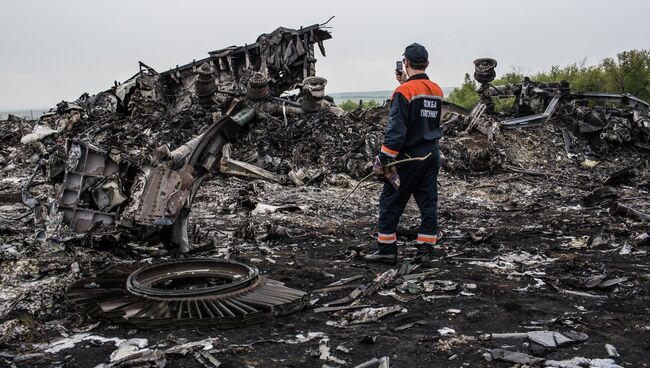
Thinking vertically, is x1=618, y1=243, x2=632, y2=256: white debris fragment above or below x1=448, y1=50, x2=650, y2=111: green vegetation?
below

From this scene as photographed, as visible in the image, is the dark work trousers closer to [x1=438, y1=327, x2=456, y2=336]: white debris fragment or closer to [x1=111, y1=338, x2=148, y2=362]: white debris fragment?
[x1=438, y1=327, x2=456, y2=336]: white debris fragment

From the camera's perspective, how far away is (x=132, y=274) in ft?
12.7

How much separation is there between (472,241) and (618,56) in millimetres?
26097

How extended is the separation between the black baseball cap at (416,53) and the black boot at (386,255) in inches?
60.7

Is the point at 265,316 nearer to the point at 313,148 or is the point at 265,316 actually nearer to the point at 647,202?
the point at 647,202

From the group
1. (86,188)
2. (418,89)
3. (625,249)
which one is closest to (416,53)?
(418,89)

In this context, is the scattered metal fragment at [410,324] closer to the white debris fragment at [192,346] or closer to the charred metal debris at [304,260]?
the charred metal debris at [304,260]

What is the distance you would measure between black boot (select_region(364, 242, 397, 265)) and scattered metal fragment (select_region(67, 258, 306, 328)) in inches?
39.1

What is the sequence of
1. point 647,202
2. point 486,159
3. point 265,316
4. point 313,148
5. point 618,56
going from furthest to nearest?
point 618,56, point 313,148, point 486,159, point 647,202, point 265,316

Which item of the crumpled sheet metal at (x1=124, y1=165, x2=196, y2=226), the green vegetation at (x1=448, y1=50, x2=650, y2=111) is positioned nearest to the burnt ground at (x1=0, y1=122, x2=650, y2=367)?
the crumpled sheet metal at (x1=124, y1=165, x2=196, y2=226)

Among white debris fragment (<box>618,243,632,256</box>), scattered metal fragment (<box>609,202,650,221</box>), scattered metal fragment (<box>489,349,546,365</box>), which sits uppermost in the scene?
scattered metal fragment (<box>489,349,546,365</box>)

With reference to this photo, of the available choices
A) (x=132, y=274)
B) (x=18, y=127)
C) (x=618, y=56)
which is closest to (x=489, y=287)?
(x=132, y=274)

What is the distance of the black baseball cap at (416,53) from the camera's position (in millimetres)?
4470

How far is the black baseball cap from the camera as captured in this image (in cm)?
447
